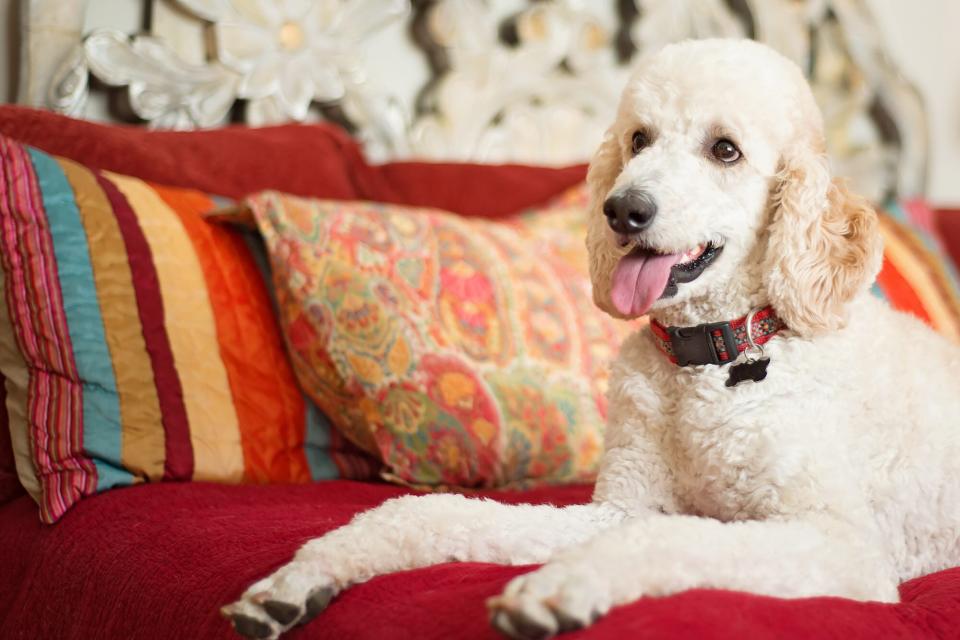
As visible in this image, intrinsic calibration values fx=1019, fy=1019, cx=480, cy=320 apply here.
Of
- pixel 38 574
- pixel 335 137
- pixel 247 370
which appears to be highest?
pixel 335 137

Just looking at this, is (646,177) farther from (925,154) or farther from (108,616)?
(925,154)

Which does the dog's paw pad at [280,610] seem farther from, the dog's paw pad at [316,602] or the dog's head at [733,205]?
the dog's head at [733,205]

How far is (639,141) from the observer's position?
4.64ft

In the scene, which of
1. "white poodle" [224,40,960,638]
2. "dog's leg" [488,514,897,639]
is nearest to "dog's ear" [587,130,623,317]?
"white poodle" [224,40,960,638]

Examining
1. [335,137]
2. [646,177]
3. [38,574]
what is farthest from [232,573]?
[335,137]

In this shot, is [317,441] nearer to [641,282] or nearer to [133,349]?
[133,349]

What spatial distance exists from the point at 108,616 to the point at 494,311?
0.85m

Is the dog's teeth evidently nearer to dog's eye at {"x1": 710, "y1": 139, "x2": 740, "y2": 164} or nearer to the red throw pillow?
dog's eye at {"x1": 710, "y1": 139, "x2": 740, "y2": 164}

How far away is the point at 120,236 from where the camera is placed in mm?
1653

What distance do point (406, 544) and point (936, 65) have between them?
11.5 feet

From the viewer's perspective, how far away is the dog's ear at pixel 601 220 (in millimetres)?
1441

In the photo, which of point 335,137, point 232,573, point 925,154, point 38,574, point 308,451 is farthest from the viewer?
point 925,154

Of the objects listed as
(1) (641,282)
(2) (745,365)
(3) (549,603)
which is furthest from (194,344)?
(3) (549,603)

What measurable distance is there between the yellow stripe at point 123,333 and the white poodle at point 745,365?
1.79 ft
